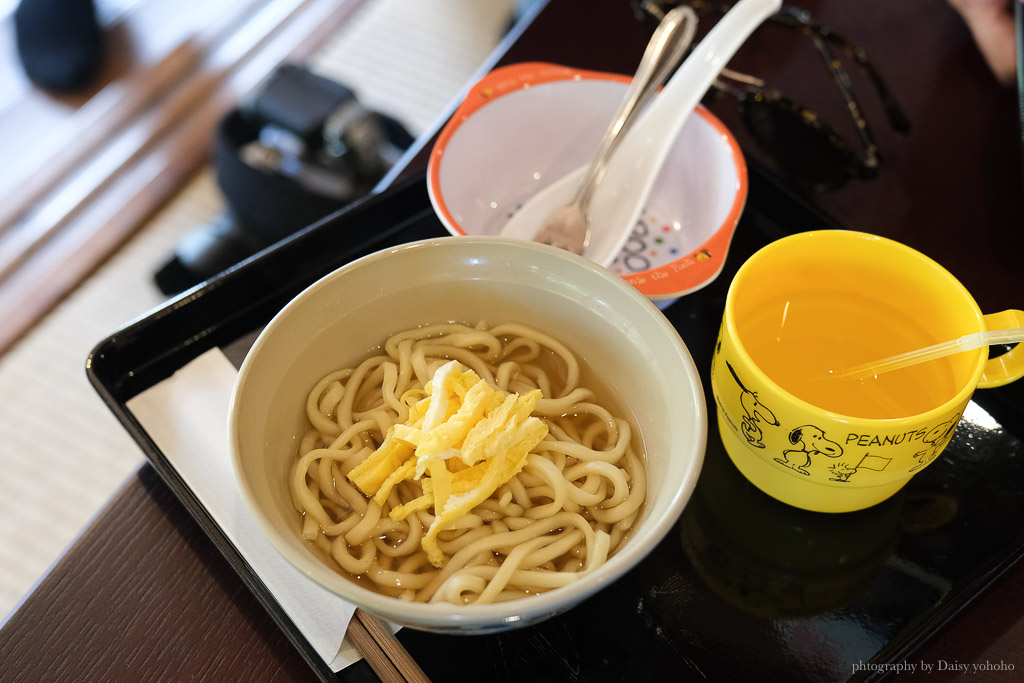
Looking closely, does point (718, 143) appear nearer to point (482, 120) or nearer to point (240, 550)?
point (482, 120)

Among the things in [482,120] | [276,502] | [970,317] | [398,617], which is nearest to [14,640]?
[276,502]

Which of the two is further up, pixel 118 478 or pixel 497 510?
pixel 497 510

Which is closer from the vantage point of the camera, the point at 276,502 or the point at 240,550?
the point at 276,502

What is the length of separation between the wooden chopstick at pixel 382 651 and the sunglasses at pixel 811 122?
2.60 feet

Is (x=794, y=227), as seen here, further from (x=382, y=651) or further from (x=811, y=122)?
(x=382, y=651)

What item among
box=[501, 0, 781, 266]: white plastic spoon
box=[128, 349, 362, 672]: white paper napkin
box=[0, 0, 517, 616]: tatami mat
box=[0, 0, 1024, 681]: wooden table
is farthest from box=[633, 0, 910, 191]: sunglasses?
box=[0, 0, 517, 616]: tatami mat

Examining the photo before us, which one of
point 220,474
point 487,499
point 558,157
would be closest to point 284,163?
point 558,157

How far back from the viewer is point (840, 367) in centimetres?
80

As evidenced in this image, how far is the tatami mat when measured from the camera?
4.90 feet

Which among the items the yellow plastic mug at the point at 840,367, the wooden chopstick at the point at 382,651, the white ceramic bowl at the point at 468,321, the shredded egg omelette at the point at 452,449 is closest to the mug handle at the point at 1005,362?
the yellow plastic mug at the point at 840,367

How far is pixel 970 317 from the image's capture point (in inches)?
27.5

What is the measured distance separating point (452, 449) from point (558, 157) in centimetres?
55

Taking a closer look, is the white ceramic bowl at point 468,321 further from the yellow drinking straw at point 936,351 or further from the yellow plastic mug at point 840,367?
the yellow drinking straw at point 936,351

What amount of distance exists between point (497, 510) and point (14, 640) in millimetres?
444
